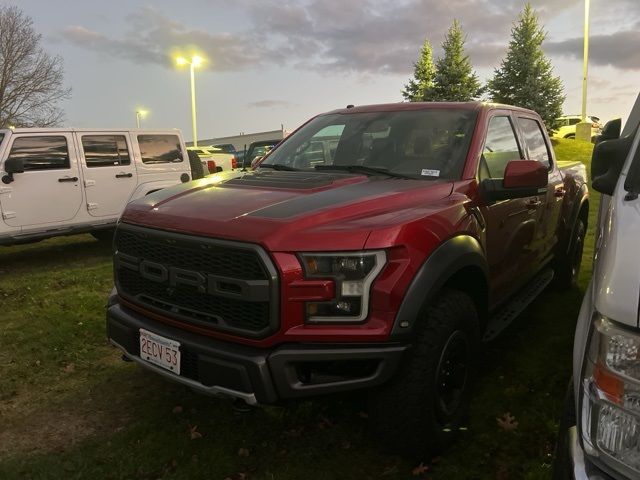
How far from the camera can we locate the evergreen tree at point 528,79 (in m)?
23.5

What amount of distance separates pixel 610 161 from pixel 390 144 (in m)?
1.46

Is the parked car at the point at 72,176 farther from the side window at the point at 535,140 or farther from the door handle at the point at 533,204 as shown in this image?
the door handle at the point at 533,204

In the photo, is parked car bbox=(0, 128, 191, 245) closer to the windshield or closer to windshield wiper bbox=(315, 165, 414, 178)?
the windshield

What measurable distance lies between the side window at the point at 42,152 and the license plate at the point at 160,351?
5545mm

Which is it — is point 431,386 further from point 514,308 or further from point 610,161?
point 514,308

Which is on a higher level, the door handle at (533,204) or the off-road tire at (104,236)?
the door handle at (533,204)

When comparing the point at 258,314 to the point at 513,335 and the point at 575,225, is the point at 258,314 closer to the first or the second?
the point at 513,335

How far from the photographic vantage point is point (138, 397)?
11.8ft

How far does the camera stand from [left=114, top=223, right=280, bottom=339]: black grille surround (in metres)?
2.31

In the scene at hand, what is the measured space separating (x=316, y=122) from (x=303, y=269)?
2234 millimetres

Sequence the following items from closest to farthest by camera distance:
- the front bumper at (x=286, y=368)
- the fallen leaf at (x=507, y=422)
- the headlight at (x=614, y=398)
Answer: the headlight at (x=614, y=398)
the front bumper at (x=286, y=368)
the fallen leaf at (x=507, y=422)

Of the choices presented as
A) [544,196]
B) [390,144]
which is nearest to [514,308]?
[544,196]

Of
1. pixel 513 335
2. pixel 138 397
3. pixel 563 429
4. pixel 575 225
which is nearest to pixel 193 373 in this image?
pixel 138 397

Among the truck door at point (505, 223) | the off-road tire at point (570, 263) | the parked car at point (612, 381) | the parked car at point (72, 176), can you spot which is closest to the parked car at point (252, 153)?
the parked car at point (72, 176)
